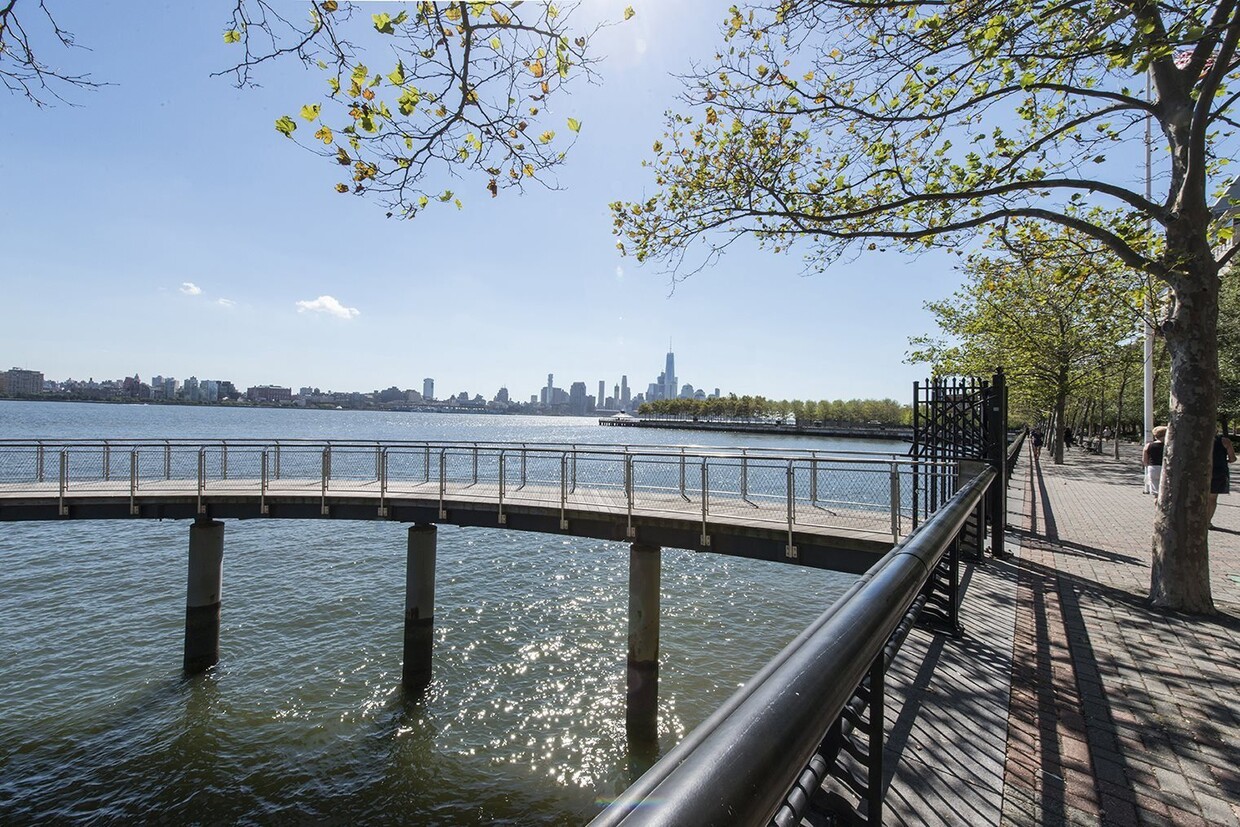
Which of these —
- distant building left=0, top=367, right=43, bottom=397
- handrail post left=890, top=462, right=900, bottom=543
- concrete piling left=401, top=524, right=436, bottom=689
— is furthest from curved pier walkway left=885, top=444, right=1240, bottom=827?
distant building left=0, top=367, right=43, bottom=397

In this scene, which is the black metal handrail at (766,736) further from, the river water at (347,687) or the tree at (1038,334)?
the tree at (1038,334)

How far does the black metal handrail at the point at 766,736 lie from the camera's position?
0.68 meters

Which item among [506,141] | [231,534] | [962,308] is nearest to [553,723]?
[506,141]

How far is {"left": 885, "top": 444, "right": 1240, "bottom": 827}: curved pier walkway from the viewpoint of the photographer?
8.45 ft

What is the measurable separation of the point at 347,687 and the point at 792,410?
467 feet

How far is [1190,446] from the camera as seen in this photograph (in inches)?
241

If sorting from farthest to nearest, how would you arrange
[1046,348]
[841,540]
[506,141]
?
1. [1046,348]
2. [841,540]
3. [506,141]

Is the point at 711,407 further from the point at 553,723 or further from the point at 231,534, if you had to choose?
the point at 553,723

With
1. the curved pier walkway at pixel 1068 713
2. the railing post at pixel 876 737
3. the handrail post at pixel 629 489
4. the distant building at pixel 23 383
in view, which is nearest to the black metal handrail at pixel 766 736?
the railing post at pixel 876 737

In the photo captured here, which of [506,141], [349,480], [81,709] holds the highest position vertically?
[506,141]

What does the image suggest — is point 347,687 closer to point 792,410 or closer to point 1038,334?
point 1038,334

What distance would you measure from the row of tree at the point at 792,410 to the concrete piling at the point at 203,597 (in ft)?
391

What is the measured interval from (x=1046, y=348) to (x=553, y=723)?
74.5 feet

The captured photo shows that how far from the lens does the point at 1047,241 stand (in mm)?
8297
